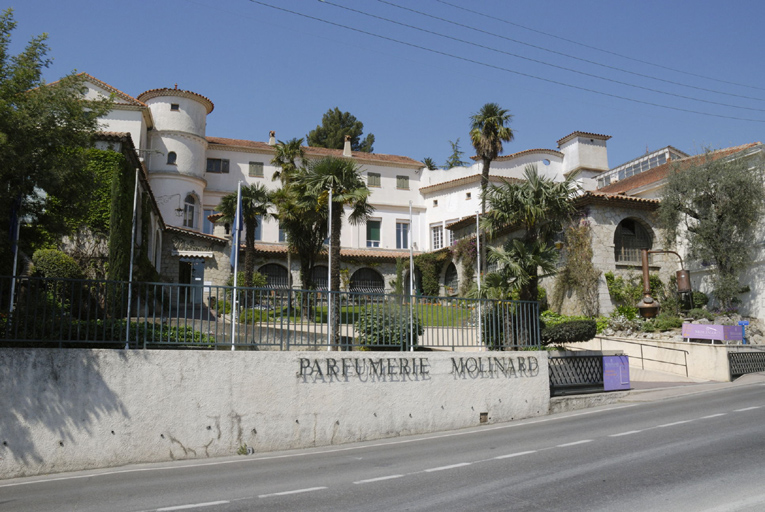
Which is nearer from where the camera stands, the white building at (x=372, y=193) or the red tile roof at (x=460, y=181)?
the white building at (x=372, y=193)

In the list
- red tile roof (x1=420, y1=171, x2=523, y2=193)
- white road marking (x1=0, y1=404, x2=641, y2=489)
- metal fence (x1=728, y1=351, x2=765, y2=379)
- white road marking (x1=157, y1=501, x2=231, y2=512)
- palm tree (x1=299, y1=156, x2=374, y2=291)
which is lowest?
white road marking (x1=0, y1=404, x2=641, y2=489)

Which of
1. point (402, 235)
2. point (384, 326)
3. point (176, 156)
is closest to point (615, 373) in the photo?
point (384, 326)

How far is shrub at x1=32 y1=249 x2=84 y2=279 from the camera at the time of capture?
18.8 meters

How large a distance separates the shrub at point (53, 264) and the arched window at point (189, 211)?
69.3 feet

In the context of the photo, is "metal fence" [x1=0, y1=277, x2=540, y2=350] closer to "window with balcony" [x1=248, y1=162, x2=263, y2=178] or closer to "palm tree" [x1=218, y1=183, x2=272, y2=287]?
"palm tree" [x1=218, y1=183, x2=272, y2=287]

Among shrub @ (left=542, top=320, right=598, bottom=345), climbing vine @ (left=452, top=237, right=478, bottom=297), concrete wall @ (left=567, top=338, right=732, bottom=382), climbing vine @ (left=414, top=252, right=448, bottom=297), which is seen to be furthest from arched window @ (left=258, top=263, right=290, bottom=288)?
shrub @ (left=542, top=320, right=598, bottom=345)

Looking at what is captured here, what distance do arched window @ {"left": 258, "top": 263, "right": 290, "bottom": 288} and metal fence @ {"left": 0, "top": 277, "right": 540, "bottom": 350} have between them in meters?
26.3

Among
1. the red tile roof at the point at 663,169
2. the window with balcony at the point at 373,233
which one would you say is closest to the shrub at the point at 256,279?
the window with balcony at the point at 373,233

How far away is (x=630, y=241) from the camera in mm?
29016

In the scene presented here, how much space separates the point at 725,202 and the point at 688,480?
23358mm

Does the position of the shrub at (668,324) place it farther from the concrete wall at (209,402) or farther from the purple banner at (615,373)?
the concrete wall at (209,402)

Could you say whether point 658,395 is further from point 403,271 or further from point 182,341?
point 403,271

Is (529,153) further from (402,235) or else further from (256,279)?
(256,279)

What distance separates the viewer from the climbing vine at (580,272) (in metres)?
27.2
